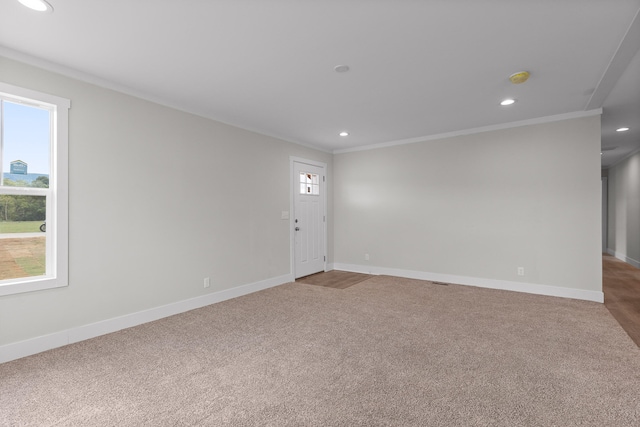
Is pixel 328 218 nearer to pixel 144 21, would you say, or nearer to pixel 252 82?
pixel 252 82

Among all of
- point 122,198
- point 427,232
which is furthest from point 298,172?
point 122,198

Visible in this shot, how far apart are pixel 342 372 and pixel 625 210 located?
26.1 ft

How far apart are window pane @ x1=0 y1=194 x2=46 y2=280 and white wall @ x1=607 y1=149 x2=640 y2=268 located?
30.4 feet

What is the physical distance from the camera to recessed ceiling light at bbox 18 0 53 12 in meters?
1.93

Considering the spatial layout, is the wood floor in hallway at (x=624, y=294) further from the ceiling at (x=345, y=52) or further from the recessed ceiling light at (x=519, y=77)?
the recessed ceiling light at (x=519, y=77)

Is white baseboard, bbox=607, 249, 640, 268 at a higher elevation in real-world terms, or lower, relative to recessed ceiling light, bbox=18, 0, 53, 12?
lower

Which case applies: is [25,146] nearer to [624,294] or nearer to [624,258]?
[624,294]

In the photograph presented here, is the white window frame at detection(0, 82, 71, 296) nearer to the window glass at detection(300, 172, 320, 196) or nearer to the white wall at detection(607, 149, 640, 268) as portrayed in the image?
the window glass at detection(300, 172, 320, 196)

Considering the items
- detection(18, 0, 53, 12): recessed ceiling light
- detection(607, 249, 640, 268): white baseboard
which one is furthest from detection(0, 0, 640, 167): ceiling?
detection(607, 249, 640, 268): white baseboard

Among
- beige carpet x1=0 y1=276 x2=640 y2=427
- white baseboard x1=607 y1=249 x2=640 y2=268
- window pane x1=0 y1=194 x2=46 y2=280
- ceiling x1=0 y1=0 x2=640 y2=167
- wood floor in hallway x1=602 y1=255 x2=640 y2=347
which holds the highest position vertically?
ceiling x1=0 y1=0 x2=640 y2=167

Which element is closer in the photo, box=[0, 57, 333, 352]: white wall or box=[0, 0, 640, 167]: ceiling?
box=[0, 0, 640, 167]: ceiling

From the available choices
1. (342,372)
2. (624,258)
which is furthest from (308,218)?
(624,258)

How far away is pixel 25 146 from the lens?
2.70 m

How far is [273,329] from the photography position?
10.4 feet
